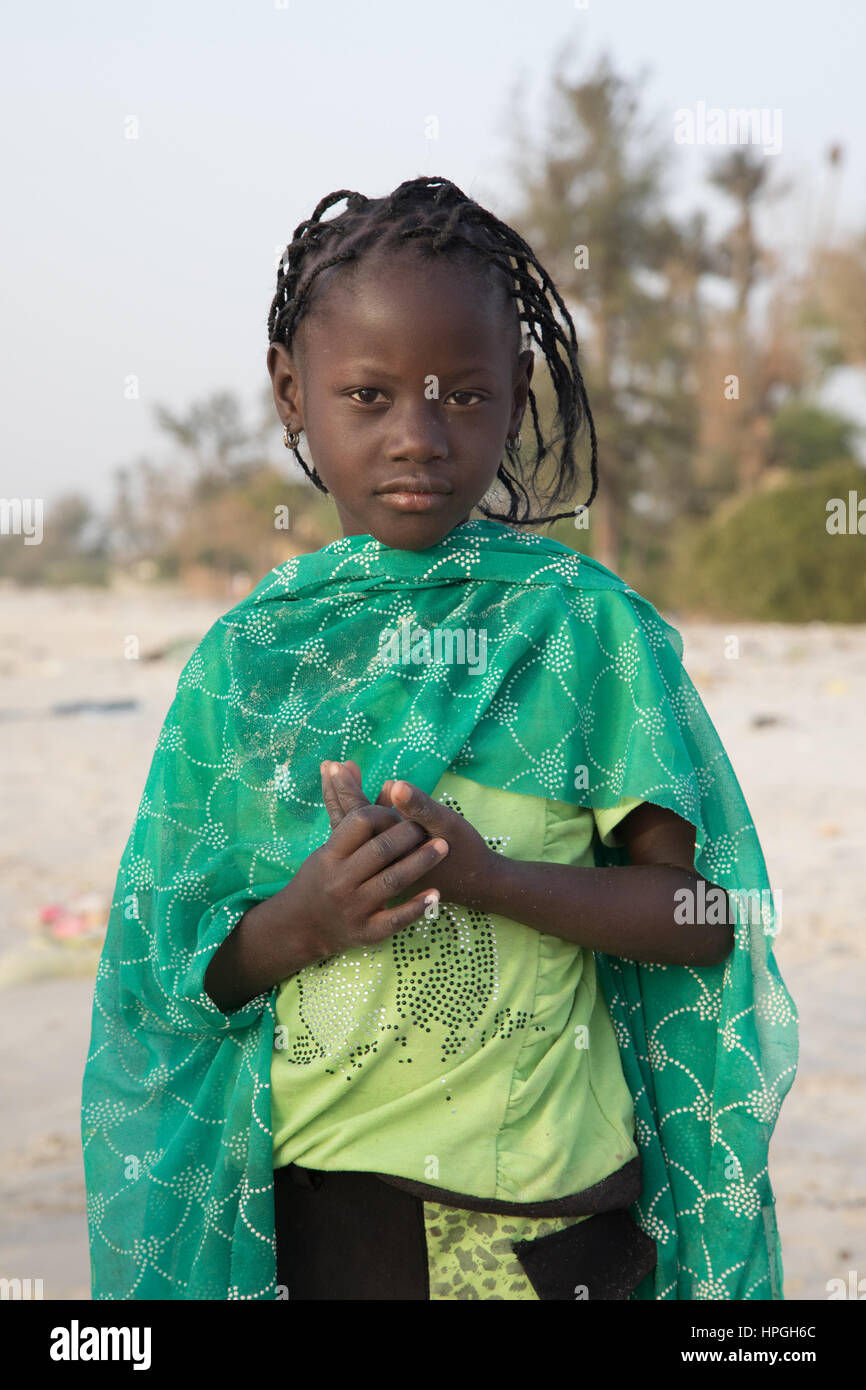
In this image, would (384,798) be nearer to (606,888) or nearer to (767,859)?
(606,888)

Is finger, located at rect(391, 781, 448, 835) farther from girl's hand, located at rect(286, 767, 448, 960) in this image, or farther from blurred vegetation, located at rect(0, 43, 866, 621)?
blurred vegetation, located at rect(0, 43, 866, 621)

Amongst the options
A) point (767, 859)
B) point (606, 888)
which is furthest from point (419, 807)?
point (767, 859)

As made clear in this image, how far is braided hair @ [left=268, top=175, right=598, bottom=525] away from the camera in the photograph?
1.67 meters

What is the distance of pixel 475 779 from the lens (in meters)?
1.61

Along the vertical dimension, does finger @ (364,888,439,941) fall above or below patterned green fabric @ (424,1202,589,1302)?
above

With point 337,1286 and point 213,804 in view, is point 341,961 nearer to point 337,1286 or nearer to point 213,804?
point 213,804

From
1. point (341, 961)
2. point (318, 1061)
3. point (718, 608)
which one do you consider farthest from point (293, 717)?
point (718, 608)

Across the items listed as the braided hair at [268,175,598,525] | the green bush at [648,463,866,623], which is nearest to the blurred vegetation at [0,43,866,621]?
the green bush at [648,463,866,623]

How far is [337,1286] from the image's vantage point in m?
1.61

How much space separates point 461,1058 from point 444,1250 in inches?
8.8

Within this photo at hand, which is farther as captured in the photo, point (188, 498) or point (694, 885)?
point (188, 498)

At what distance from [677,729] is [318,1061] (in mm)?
586

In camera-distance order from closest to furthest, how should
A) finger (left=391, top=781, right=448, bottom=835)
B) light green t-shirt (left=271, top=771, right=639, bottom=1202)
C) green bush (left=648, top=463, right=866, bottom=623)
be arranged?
1. finger (left=391, top=781, right=448, bottom=835)
2. light green t-shirt (left=271, top=771, right=639, bottom=1202)
3. green bush (left=648, top=463, right=866, bottom=623)
